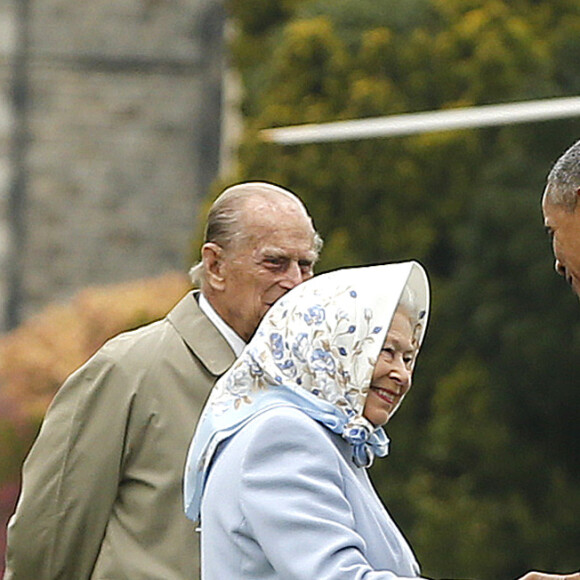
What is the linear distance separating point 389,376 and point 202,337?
3.10ft

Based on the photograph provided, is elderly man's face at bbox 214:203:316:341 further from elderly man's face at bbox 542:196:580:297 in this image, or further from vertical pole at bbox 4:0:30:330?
vertical pole at bbox 4:0:30:330

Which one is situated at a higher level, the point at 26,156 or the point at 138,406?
the point at 138,406

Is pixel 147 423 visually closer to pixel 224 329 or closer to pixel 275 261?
pixel 224 329

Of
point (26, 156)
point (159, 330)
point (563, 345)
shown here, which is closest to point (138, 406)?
point (159, 330)

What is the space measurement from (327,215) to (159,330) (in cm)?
753

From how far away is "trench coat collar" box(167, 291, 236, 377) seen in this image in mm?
3586

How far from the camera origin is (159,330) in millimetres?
3680

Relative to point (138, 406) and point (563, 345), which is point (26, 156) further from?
point (138, 406)

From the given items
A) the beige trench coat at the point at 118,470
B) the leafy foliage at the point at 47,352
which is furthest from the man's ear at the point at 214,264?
the leafy foliage at the point at 47,352

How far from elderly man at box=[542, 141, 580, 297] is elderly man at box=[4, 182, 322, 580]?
3.08 feet

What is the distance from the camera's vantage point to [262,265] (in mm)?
3637

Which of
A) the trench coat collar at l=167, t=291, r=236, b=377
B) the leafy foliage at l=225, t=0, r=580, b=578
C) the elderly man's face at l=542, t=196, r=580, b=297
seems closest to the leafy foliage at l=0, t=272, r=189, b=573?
the leafy foliage at l=225, t=0, r=580, b=578

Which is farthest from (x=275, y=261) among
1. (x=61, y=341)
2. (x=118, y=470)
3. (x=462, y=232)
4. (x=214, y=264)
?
(x=61, y=341)

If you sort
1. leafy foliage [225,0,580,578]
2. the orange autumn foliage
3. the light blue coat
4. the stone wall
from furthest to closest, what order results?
the stone wall, the orange autumn foliage, leafy foliage [225,0,580,578], the light blue coat
